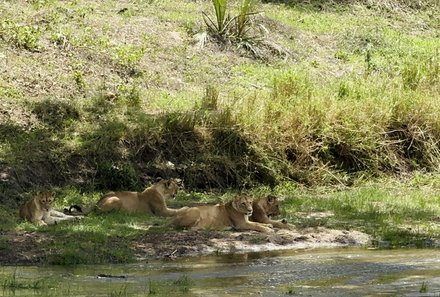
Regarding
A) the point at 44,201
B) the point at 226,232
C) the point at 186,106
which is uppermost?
the point at 186,106

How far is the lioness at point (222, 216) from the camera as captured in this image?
15.3 metres

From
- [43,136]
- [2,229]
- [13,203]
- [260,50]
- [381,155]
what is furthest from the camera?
[260,50]

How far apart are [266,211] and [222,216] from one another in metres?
0.90

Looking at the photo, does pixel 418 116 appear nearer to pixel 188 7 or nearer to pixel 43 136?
pixel 43 136

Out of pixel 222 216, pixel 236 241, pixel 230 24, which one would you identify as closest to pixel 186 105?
pixel 230 24

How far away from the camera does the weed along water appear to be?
11.2 meters

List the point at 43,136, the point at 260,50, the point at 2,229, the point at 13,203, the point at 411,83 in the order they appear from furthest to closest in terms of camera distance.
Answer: the point at 260,50
the point at 411,83
the point at 43,136
the point at 13,203
the point at 2,229

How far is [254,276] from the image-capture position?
12.4 metres

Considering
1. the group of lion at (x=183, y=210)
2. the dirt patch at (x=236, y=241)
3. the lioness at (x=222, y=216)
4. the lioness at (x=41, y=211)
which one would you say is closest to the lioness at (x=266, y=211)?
the group of lion at (x=183, y=210)

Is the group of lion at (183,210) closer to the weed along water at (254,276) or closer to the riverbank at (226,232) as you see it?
the riverbank at (226,232)

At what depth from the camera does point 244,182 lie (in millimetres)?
19141

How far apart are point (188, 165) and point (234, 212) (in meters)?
3.69

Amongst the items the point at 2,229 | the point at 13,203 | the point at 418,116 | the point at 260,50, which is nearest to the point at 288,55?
the point at 260,50

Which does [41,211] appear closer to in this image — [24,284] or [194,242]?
[194,242]
